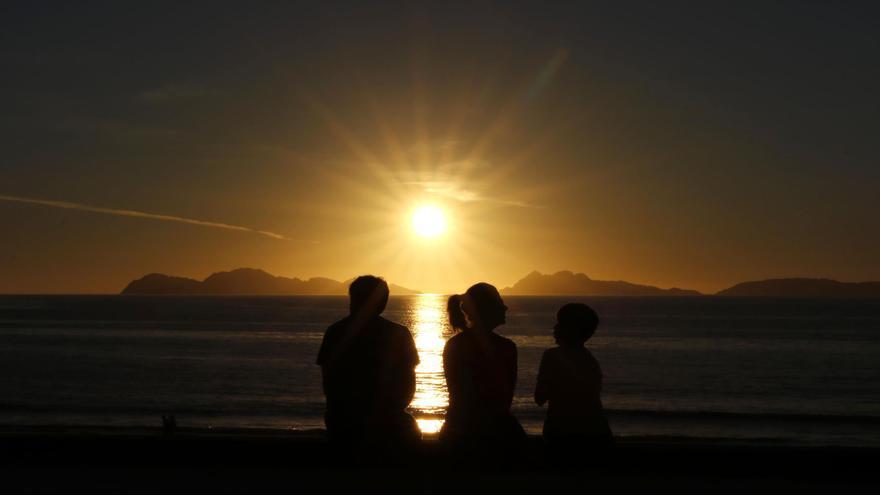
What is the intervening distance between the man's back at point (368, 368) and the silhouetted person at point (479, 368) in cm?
34

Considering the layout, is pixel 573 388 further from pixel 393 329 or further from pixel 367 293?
pixel 367 293

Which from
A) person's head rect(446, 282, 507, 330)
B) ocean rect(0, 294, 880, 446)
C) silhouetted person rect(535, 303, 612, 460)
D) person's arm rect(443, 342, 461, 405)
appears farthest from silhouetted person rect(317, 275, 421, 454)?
ocean rect(0, 294, 880, 446)

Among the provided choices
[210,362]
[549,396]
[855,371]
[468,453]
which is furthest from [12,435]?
[855,371]

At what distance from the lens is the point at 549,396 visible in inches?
247

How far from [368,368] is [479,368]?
31.9 inches

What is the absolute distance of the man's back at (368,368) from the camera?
5.99 meters

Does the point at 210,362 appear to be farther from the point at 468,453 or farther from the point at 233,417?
the point at 468,453

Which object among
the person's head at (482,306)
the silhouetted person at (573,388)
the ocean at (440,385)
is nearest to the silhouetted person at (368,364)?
the person's head at (482,306)

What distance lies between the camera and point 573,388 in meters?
6.20

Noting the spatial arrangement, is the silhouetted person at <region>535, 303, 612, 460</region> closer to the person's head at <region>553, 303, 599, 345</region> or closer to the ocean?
the person's head at <region>553, 303, 599, 345</region>

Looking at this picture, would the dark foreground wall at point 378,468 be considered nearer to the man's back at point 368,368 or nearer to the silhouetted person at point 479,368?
the silhouetted person at point 479,368

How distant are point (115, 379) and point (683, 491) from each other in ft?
176

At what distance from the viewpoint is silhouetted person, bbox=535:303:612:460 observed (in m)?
6.18

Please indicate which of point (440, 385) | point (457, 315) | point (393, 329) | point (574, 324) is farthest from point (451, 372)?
point (440, 385)
